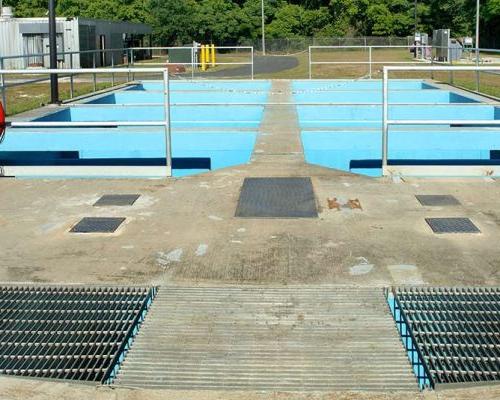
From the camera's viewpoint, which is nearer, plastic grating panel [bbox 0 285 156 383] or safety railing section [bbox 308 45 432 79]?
plastic grating panel [bbox 0 285 156 383]

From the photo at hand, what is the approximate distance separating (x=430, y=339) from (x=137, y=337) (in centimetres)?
159

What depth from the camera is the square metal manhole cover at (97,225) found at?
6.08 m

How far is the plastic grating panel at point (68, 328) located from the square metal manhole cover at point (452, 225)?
2564mm

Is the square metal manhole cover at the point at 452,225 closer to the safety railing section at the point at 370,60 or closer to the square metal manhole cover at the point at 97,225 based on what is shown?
the square metal manhole cover at the point at 97,225

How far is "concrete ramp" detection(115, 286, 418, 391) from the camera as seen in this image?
3.52m

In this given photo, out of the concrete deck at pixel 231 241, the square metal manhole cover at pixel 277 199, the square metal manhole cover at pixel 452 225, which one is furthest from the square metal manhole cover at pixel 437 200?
the square metal manhole cover at pixel 277 199

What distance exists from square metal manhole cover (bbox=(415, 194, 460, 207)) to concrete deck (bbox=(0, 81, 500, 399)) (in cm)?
10

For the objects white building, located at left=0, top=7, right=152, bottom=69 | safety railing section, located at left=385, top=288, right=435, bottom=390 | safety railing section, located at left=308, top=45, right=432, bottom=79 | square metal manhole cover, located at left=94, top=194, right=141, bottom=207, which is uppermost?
white building, located at left=0, top=7, right=152, bottom=69

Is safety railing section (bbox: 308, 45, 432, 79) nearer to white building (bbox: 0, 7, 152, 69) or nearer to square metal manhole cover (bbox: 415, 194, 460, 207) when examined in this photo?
white building (bbox: 0, 7, 152, 69)

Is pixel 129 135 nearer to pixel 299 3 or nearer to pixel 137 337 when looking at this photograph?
pixel 137 337

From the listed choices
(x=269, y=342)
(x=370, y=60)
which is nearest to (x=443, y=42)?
(x=370, y=60)

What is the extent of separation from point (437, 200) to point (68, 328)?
4.04m

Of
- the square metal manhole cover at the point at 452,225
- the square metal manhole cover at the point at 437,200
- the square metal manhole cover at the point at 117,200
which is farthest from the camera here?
the square metal manhole cover at the point at 117,200

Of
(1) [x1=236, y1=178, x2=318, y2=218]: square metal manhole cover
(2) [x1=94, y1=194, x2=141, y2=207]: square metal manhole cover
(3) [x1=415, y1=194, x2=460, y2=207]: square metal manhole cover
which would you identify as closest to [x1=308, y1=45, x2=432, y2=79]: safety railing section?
(1) [x1=236, y1=178, x2=318, y2=218]: square metal manhole cover
